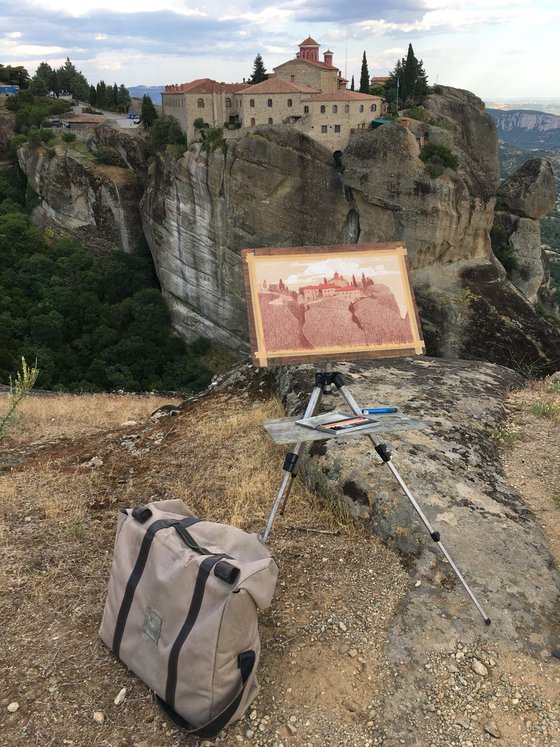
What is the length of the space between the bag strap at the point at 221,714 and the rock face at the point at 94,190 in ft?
125

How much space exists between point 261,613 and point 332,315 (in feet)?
7.54

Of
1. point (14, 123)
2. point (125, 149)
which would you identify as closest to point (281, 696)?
point (125, 149)

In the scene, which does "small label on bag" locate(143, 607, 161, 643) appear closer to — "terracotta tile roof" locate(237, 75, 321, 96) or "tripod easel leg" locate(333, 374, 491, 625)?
"tripod easel leg" locate(333, 374, 491, 625)

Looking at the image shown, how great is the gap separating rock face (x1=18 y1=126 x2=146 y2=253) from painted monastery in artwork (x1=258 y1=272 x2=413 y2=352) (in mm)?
36231

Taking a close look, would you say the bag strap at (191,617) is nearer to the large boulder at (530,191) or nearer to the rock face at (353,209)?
the rock face at (353,209)

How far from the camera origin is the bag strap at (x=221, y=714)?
2828 mm

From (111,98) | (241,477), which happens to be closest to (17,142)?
(111,98)

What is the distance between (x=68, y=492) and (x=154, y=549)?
9.40 feet

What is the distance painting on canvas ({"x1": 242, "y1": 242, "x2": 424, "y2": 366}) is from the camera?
4.24 metres

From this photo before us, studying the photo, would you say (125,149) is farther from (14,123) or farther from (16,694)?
(16,694)

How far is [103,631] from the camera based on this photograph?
3.42m

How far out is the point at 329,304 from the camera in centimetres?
440

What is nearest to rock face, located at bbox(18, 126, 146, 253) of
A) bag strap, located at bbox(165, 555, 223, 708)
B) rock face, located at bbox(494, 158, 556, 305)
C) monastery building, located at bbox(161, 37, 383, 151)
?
monastery building, located at bbox(161, 37, 383, 151)

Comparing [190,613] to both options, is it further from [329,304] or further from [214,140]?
[214,140]
